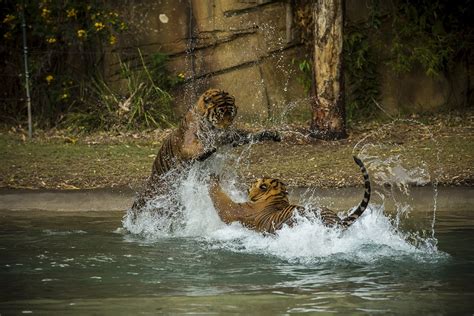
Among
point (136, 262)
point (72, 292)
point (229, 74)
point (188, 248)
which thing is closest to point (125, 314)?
point (72, 292)

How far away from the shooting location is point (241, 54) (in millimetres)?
13219

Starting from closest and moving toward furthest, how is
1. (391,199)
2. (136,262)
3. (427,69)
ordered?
(136,262) → (391,199) → (427,69)

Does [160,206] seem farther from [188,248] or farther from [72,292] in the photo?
[72,292]

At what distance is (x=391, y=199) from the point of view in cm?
798

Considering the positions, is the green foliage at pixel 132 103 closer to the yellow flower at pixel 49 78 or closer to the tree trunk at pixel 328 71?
the yellow flower at pixel 49 78

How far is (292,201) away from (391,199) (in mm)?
855

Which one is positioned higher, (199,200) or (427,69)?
(427,69)

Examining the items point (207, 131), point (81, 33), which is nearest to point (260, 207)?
point (207, 131)

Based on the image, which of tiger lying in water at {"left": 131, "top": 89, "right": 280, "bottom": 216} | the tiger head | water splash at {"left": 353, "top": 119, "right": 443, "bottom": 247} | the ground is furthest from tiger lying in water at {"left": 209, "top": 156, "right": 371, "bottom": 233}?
the ground

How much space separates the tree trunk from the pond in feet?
11.4

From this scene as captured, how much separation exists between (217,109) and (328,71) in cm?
434

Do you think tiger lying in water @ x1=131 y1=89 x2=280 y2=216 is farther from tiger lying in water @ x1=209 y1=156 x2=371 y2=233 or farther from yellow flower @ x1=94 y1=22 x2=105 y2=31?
yellow flower @ x1=94 y1=22 x2=105 y2=31

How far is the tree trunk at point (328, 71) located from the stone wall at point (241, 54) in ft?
6.79

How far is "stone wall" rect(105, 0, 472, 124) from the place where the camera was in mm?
13195
